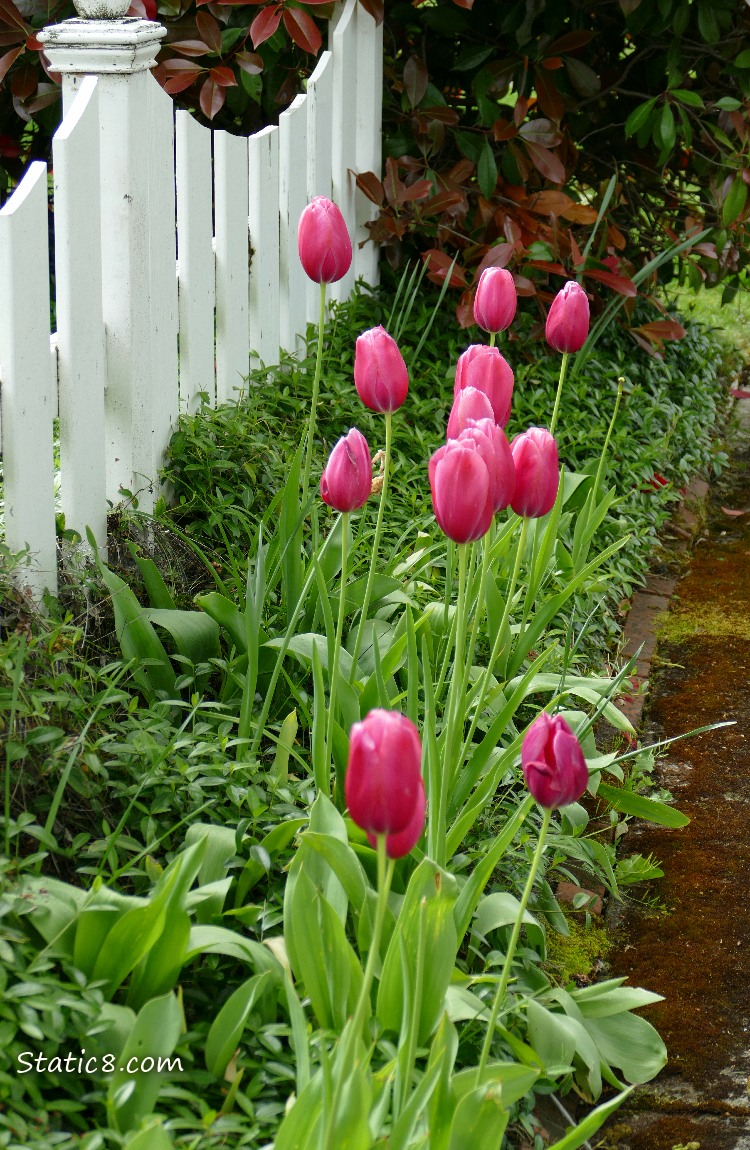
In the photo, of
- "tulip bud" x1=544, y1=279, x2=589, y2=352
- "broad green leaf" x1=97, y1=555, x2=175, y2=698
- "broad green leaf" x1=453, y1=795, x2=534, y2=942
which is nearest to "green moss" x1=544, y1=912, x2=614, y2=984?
"broad green leaf" x1=453, y1=795, x2=534, y2=942

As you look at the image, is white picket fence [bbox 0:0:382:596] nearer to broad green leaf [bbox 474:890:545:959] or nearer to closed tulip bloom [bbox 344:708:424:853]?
broad green leaf [bbox 474:890:545:959]

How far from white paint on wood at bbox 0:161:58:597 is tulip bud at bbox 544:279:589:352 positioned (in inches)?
32.3

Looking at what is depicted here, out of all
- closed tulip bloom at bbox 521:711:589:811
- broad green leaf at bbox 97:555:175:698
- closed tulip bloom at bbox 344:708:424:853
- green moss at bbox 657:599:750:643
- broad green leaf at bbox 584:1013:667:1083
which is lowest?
green moss at bbox 657:599:750:643

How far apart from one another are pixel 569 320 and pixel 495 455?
70 centimetres

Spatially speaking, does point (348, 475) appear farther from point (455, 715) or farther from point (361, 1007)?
point (361, 1007)

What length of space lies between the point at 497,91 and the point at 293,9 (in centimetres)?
108

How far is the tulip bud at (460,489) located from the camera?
1.34 meters

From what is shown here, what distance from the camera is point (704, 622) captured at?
340cm

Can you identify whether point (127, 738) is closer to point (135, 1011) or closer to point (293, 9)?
point (135, 1011)

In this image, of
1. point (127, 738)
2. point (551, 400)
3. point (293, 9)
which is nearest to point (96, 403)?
point (127, 738)

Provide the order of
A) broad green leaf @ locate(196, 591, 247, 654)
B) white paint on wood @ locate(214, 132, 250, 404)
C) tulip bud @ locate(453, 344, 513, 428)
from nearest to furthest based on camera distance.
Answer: tulip bud @ locate(453, 344, 513, 428) < broad green leaf @ locate(196, 591, 247, 654) < white paint on wood @ locate(214, 132, 250, 404)

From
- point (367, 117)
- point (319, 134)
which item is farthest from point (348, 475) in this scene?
point (367, 117)

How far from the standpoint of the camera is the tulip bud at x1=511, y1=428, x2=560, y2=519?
1.66 m

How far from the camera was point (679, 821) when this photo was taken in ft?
7.28
